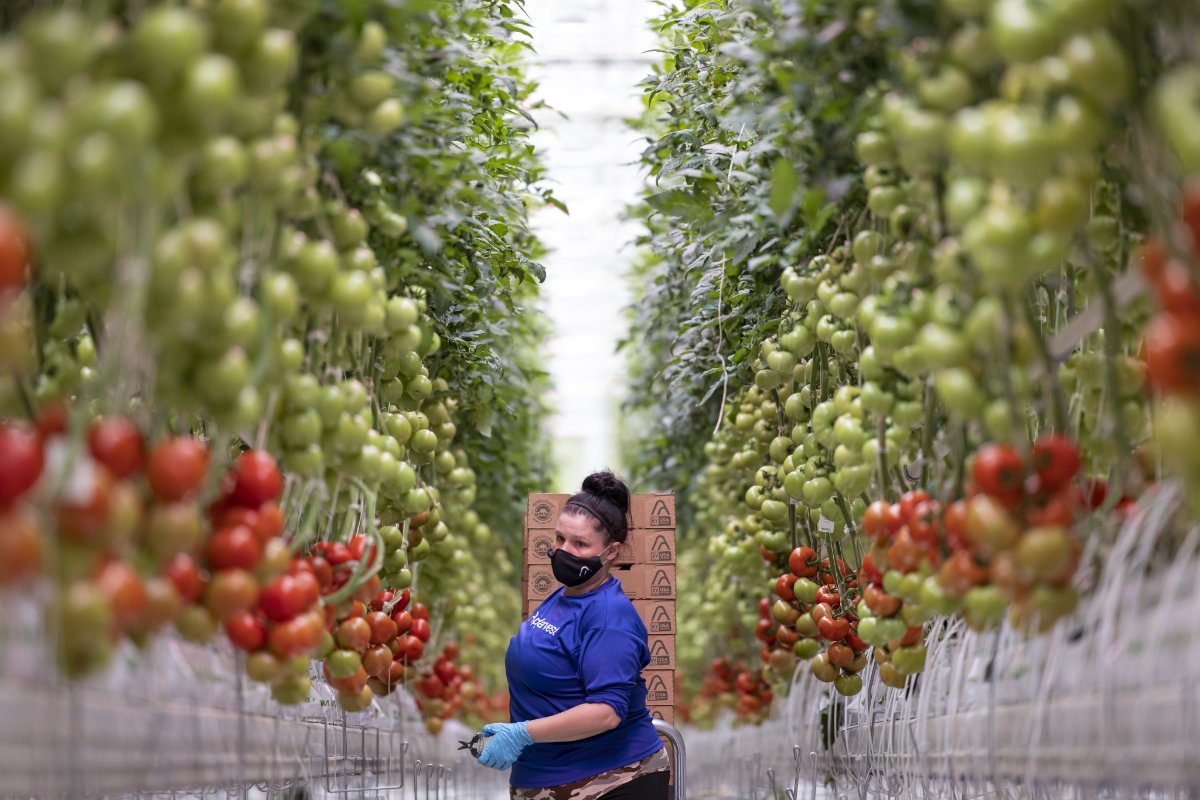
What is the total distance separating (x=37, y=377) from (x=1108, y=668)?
1.38 metres

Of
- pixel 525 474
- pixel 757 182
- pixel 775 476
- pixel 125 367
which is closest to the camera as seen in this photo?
pixel 125 367

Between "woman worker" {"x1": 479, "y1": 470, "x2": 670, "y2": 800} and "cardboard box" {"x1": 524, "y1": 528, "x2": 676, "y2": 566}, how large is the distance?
60 centimetres

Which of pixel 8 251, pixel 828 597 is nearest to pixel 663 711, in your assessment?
pixel 828 597

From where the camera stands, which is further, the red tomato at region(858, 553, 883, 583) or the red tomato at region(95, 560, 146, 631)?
the red tomato at region(858, 553, 883, 583)

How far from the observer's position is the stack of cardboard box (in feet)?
11.1

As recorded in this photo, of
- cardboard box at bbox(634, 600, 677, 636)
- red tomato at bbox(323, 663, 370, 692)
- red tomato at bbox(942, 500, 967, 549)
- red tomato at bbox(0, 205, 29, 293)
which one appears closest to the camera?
red tomato at bbox(0, 205, 29, 293)

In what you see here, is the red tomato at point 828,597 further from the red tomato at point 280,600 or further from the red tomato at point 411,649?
the red tomato at point 280,600

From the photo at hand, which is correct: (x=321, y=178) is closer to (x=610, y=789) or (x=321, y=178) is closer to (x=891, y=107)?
(x=891, y=107)

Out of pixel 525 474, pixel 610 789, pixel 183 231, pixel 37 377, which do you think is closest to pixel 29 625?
pixel 183 231

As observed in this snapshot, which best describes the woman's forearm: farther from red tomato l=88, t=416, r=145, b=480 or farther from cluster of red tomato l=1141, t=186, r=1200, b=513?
cluster of red tomato l=1141, t=186, r=1200, b=513

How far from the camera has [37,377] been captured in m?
1.56

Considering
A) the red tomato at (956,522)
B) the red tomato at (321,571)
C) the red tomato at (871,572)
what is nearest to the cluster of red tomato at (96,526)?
the red tomato at (321,571)

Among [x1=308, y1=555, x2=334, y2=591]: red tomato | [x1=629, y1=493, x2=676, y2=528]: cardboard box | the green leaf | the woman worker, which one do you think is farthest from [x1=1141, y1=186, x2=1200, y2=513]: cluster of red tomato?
[x1=629, y1=493, x2=676, y2=528]: cardboard box

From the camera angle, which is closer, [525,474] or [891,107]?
[891,107]
